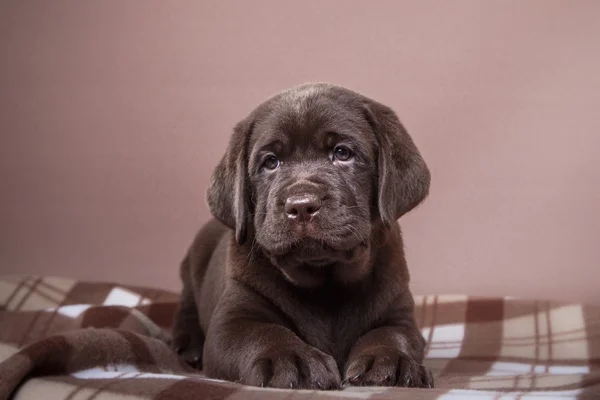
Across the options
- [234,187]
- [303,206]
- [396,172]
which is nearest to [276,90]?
[234,187]

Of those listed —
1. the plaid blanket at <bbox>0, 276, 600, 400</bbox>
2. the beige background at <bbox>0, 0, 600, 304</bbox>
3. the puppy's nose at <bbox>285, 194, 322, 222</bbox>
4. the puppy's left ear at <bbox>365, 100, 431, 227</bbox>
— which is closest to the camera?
the plaid blanket at <bbox>0, 276, 600, 400</bbox>

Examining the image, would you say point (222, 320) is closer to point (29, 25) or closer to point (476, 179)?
point (476, 179)

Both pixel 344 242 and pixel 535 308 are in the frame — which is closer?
pixel 344 242

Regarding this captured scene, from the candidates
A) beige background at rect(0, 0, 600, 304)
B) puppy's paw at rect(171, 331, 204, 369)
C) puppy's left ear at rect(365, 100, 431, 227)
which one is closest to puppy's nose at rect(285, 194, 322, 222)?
puppy's left ear at rect(365, 100, 431, 227)

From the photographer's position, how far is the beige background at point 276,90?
15.3ft

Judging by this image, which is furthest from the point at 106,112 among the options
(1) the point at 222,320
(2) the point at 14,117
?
(1) the point at 222,320

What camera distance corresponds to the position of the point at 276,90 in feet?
16.4

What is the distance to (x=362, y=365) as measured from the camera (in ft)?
7.95

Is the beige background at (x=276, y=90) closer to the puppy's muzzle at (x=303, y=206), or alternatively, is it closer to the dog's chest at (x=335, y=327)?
the dog's chest at (x=335, y=327)

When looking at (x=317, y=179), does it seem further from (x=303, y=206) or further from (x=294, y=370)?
(x=294, y=370)

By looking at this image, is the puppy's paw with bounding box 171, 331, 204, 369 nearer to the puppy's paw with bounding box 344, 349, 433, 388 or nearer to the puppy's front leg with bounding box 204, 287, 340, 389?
the puppy's front leg with bounding box 204, 287, 340, 389

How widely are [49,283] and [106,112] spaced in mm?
1358

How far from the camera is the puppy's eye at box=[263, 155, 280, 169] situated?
289cm

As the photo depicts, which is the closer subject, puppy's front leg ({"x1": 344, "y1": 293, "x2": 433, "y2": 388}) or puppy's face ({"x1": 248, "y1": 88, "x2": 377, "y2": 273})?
puppy's front leg ({"x1": 344, "y1": 293, "x2": 433, "y2": 388})
